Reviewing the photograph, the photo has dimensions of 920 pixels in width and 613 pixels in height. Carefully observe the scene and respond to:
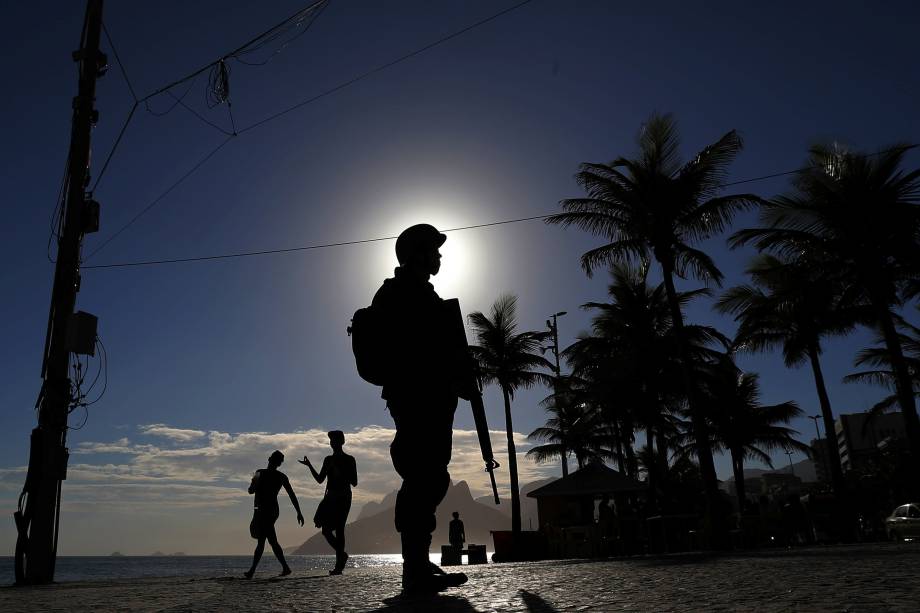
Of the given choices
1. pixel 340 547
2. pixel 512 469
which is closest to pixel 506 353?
pixel 512 469

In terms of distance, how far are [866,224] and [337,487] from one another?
16350 mm

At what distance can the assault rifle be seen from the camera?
11.4 ft

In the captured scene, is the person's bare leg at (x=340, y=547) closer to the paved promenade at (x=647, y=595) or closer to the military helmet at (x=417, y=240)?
the paved promenade at (x=647, y=595)

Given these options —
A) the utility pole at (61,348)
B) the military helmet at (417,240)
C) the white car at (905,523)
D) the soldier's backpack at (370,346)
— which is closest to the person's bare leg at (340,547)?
the utility pole at (61,348)

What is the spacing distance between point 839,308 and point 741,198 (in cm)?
531

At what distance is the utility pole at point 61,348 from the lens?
877 cm

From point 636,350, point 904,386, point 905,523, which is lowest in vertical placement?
point 905,523

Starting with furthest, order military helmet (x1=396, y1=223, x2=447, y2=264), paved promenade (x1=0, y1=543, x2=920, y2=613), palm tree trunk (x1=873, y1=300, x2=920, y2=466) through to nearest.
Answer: palm tree trunk (x1=873, y1=300, x2=920, y2=466), military helmet (x1=396, y1=223, x2=447, y2=264), paved promenade (x1=0, y1=543, x2=920, y2=613)

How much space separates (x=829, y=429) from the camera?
21906 millimetres

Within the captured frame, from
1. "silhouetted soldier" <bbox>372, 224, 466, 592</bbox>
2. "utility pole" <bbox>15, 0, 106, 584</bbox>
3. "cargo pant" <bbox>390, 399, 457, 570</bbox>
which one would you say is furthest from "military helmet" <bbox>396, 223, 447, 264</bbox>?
"utility pole" <bbox>15, 0, 106, 584</bbox>

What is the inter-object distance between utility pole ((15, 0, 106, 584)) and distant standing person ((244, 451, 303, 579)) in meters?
2.60

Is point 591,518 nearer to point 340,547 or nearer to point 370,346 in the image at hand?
point 340,547

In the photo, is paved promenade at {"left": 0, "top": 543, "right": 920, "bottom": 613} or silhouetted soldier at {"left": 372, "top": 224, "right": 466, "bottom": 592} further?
silhouetted soldier at {"left": 372, "top": 224, "right": 466, "bottom": 592}

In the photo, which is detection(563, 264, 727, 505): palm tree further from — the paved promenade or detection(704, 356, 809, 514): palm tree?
the paved promenade
